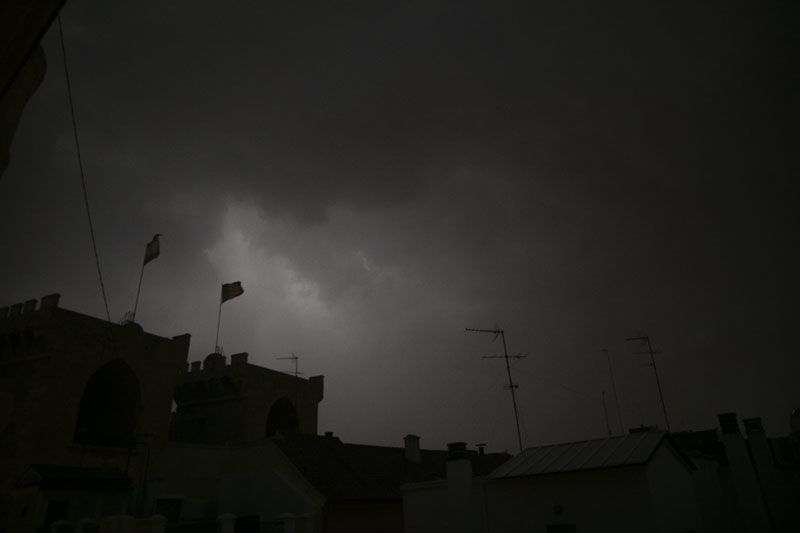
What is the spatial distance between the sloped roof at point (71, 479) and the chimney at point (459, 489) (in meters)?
16.5

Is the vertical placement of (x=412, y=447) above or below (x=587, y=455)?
above

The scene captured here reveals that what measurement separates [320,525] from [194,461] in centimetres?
910

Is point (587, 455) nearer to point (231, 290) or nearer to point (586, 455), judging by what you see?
point (586, 455)

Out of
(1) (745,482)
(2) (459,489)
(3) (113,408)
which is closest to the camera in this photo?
(2) (459,489)

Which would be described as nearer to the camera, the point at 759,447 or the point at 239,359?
the point at 759,447

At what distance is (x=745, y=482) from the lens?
19.0 m

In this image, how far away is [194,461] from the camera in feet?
92.6

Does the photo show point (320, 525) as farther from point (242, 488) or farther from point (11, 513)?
point (11, 513)

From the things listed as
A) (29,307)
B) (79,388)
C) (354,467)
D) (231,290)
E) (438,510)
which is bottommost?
(438,510)

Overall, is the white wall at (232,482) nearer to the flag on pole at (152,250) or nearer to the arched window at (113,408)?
the arched window at (113,408)

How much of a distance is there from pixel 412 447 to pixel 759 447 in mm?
20756

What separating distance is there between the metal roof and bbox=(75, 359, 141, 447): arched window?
24733 millimetres

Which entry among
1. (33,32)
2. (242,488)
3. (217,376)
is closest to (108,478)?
(242,488)

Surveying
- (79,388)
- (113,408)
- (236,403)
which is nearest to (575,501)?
(79,388)
